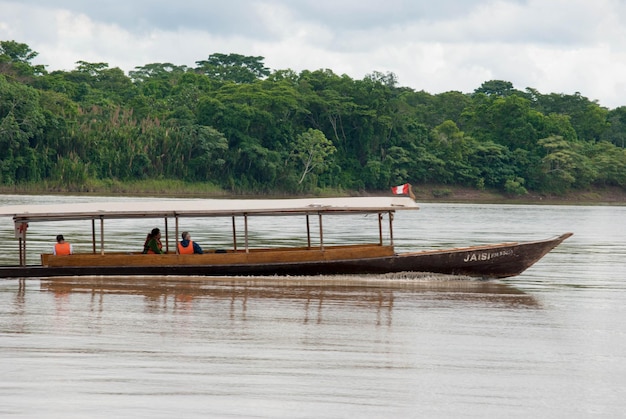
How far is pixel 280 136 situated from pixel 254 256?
61.9 m

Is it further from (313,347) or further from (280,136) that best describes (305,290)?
(280,136)

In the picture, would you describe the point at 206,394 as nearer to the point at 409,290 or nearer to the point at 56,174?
the point at 409,290

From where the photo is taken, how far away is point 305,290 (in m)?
19.0

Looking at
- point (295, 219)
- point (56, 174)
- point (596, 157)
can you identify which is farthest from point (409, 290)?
point (596, 157)

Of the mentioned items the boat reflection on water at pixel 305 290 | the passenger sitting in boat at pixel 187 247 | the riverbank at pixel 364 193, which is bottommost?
the boat reflection on water at pixel 305 290

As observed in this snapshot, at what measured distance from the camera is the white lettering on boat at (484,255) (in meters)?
20.1

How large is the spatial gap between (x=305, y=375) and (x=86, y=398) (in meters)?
2.41

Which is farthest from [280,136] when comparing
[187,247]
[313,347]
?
[313,347]

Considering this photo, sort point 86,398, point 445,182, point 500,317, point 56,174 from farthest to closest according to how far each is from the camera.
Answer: point 445,182, point 56,174, point 500,317, point 86,398

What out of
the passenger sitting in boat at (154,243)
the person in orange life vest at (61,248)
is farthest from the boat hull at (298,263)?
the passenger sitting in boat at (154,243)

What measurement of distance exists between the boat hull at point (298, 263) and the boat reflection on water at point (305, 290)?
5.8 inches

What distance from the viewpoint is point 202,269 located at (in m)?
19.9

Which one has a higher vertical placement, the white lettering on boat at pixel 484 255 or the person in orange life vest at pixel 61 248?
the person in orange life vest at pixel 61 248

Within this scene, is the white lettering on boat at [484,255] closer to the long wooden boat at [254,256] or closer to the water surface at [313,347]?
the long wooden boat at [254,256]
